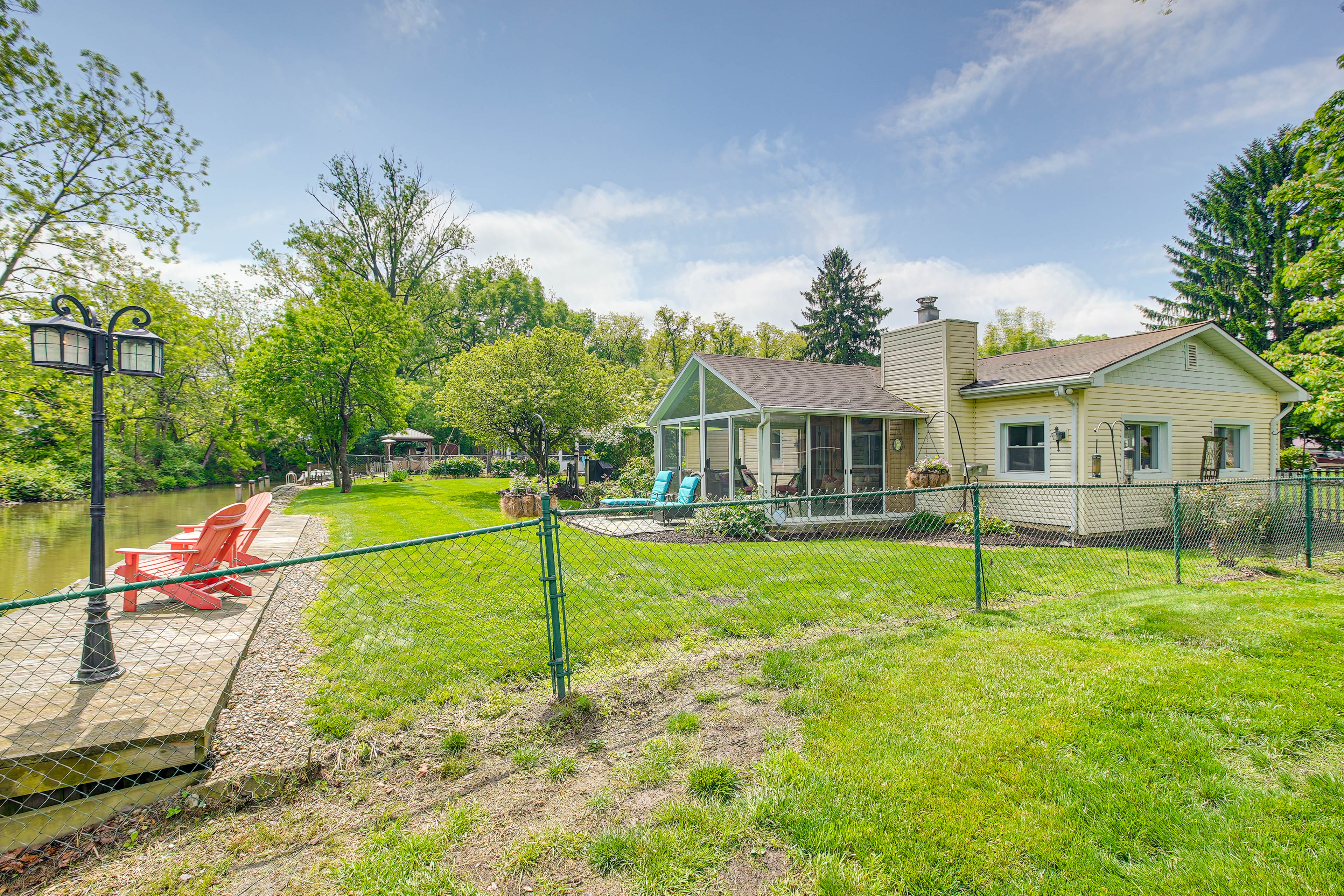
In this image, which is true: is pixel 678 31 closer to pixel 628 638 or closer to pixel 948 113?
pixel 948 113

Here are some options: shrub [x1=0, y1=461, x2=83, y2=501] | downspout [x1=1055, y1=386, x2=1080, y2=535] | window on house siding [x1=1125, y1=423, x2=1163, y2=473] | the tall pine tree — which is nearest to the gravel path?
downspout [x1=1055, y1=386, x2=1080, y2=535]

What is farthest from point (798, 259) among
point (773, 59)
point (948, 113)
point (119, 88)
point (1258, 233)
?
point (119, 88)

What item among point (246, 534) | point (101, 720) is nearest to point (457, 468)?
point (246, 534)

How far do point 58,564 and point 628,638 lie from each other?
936 cm

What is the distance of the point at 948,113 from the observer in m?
10.8

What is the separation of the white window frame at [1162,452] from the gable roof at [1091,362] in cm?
152

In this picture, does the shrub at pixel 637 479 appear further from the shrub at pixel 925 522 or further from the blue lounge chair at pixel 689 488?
the shrub at pixel 925 522

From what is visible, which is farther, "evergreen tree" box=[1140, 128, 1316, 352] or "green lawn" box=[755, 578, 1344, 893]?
"evergreen tree" box=[1140, 128, 1316, 352]

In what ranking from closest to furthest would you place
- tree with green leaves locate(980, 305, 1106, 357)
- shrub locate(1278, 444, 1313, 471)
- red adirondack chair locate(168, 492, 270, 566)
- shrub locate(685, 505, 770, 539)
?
red adirondack chair locate(168, 492, 270, 566), shrub locate(685, 505, 770, 539), shrub locate(1278, 444, 1313, 471), tree with green leaves locate(980, 305, 1106, 357)

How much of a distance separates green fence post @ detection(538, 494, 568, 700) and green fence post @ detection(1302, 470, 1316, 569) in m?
8.88

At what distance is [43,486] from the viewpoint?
61.6 feet

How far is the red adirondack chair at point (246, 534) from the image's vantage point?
18.9 feet

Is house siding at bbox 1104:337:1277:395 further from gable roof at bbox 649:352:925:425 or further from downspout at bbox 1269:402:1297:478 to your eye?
gable roof at bbox 649:352:925:425

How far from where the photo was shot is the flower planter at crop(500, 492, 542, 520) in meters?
12.6
